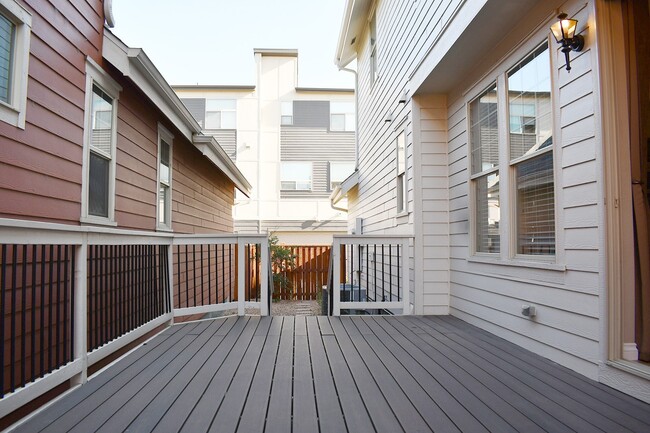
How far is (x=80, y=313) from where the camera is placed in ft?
7.54

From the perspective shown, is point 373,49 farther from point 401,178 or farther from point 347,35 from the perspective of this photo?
point 401,178

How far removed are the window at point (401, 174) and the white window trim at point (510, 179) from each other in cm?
113

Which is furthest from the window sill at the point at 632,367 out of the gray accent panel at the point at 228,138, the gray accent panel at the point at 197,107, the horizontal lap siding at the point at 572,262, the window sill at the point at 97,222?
the gray accent panel at the point at 197,107

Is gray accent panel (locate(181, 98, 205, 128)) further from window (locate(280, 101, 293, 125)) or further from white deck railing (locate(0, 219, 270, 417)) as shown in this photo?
white deck railing (locate(0, 219, 270, 417))

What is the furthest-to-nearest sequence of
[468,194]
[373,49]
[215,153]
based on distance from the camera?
1. [373,49]
2. [215,153]
3. [468,194]

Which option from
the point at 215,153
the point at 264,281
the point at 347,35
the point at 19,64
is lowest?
the point at 264,281

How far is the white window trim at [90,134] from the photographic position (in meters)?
Answer: 3.35

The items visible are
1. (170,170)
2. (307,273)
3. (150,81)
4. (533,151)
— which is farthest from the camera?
(307,273)

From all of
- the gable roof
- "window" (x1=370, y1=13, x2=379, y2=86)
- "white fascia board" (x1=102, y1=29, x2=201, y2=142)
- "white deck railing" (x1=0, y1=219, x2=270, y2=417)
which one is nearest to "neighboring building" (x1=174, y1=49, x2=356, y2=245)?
"window" (x1=370, y1=13, x2=379, y2=86)

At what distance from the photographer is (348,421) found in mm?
1797

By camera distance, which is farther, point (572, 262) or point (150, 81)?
point (150, 81)

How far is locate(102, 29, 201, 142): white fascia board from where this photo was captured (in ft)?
12.1

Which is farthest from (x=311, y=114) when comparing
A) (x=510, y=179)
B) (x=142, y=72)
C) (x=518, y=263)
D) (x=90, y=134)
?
(x=518, y=263)

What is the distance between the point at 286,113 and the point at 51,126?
Result: 37.0 feet
